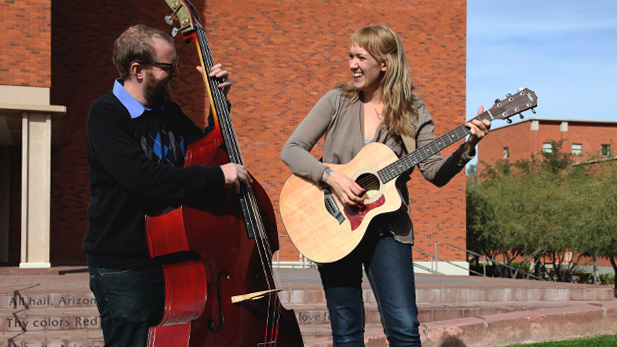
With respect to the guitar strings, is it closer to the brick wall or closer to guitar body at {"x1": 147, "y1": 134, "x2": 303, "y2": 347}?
guitar body at {"x1": 147, "y1": 134, "x2": 303, "y2": 347}

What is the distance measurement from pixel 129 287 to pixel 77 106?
1809 centimetres

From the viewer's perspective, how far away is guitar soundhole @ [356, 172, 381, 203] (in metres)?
3.16

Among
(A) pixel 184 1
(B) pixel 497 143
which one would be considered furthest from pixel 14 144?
(B) pixel 497 143

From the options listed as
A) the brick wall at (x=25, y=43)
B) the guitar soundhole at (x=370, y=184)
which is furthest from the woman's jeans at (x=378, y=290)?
the brick wall at (x=25, y=43)

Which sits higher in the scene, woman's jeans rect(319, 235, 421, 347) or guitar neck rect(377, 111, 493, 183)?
guitar neck rect(377, 111, 493, 183)

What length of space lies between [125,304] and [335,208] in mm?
1186

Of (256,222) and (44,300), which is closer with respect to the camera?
(256,222)

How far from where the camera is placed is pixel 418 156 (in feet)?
10.3

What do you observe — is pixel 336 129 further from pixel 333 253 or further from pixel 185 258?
pixel 185 258

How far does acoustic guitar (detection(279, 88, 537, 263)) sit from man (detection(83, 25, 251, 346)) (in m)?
0.59

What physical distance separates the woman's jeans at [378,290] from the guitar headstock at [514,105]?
87 cm

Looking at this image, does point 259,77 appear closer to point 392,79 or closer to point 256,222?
point 392,79

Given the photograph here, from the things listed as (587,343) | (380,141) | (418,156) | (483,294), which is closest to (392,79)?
(380,141)

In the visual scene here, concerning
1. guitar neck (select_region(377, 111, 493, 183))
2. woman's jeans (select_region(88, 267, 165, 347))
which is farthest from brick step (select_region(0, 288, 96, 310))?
guitar neck (select_region(377, 111, 493, 183))
